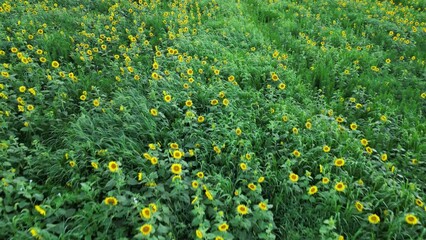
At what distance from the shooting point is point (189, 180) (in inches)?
108

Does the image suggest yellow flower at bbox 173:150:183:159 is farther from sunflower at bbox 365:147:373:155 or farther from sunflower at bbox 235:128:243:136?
sunflower at bbox 365:147:373:155

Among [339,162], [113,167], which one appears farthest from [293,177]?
[113,167]

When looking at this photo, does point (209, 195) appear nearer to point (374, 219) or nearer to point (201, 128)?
point (201, 128)

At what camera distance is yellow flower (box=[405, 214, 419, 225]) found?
2368 mm

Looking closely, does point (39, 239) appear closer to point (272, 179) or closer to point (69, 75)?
point (272, 179)

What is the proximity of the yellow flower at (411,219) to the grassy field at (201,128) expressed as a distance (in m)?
0.02

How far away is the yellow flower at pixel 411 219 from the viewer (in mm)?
2368

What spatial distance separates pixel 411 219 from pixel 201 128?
1.91m

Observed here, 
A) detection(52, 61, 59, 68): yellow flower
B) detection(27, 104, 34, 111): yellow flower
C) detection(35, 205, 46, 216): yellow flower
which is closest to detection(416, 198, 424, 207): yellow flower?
detection(35, 205, 46, 216): yellow flower

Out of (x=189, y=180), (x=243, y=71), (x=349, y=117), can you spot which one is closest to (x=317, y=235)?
(x=189, y=180)

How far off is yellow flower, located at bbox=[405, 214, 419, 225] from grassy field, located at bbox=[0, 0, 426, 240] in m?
0.02

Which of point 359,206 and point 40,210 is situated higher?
point 40,210

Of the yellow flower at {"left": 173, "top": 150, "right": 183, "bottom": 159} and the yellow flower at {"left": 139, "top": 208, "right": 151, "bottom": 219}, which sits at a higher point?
the yellow flower at {"left": 139, "top": 208, "right": 151, "bottom": 219}

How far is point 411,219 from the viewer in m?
2.39
